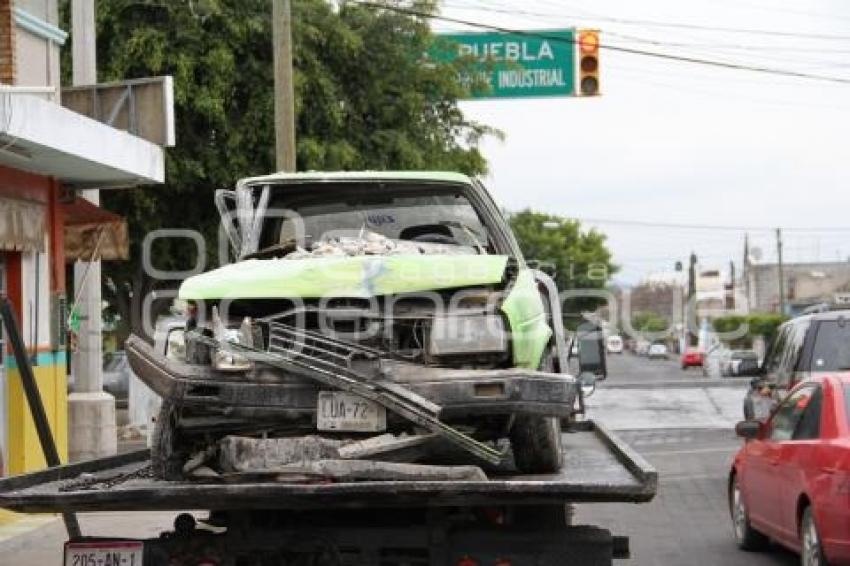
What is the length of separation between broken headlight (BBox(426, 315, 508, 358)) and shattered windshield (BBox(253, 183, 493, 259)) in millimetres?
1433

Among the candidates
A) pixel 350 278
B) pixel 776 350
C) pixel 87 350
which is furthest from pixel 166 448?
pixel 87 350

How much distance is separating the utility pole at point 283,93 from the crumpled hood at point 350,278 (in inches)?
346

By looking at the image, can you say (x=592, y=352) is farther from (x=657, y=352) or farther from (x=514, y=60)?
(x=657, y=352)

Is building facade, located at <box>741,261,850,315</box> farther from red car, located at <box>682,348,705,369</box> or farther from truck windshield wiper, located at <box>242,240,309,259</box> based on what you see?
truck windshield wiper, located at <box>242,240,309,259</box>

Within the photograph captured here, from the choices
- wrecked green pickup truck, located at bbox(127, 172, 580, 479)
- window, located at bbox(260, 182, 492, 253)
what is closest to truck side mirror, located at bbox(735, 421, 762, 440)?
window, located at bbox(260, 182, 492, 253)

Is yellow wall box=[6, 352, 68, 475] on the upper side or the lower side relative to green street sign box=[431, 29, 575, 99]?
lower

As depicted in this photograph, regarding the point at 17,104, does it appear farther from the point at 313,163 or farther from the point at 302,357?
the point at 313,163

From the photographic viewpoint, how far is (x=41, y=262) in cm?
1252

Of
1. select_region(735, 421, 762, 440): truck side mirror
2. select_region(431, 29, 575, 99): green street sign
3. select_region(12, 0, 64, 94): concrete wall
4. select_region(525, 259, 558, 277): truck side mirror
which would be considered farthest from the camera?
select_region(431, 29, 575, 99): green street sign

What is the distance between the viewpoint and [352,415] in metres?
5.76

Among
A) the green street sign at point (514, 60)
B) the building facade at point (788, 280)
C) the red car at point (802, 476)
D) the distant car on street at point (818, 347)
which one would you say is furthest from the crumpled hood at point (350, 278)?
the building facade at point (788, 280)

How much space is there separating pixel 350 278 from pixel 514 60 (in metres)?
15.7

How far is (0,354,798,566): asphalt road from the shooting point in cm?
984

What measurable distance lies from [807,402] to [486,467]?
3552 mm
